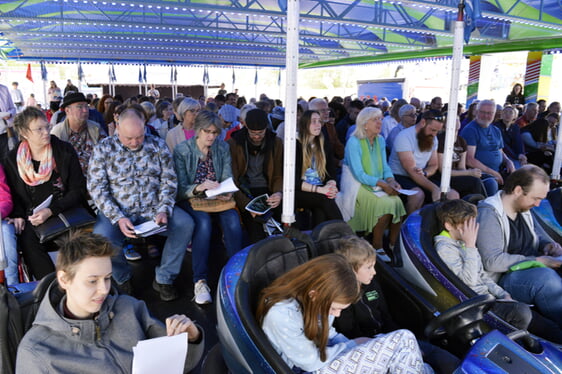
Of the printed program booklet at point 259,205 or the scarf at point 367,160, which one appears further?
the scarf at point 367,160

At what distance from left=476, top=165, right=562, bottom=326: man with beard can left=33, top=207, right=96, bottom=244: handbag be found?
91.1 inches

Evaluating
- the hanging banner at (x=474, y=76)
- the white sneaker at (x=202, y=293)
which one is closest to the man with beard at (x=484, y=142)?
the white sneaker at (x=202, y=293)

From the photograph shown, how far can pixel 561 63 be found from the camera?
11.2 metres

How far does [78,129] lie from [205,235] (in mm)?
1492

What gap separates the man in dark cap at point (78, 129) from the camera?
3623mm

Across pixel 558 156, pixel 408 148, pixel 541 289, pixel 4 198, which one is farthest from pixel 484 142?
pixel 4 198

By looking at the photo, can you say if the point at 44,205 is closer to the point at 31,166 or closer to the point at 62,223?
the point at 62,223

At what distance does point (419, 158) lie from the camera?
4176 millimetres

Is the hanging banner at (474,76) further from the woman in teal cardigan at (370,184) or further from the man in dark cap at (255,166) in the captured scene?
the man in dark cap at (255,166)

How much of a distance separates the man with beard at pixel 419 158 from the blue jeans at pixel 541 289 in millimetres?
1589

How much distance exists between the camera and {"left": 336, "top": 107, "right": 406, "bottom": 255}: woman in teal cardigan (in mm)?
3727

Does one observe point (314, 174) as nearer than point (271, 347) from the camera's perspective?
No

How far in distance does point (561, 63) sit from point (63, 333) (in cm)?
1276

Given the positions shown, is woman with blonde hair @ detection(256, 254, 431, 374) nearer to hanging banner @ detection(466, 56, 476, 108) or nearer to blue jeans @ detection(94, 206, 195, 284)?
blue jeans @ detection(94, 206, 195, 284)
